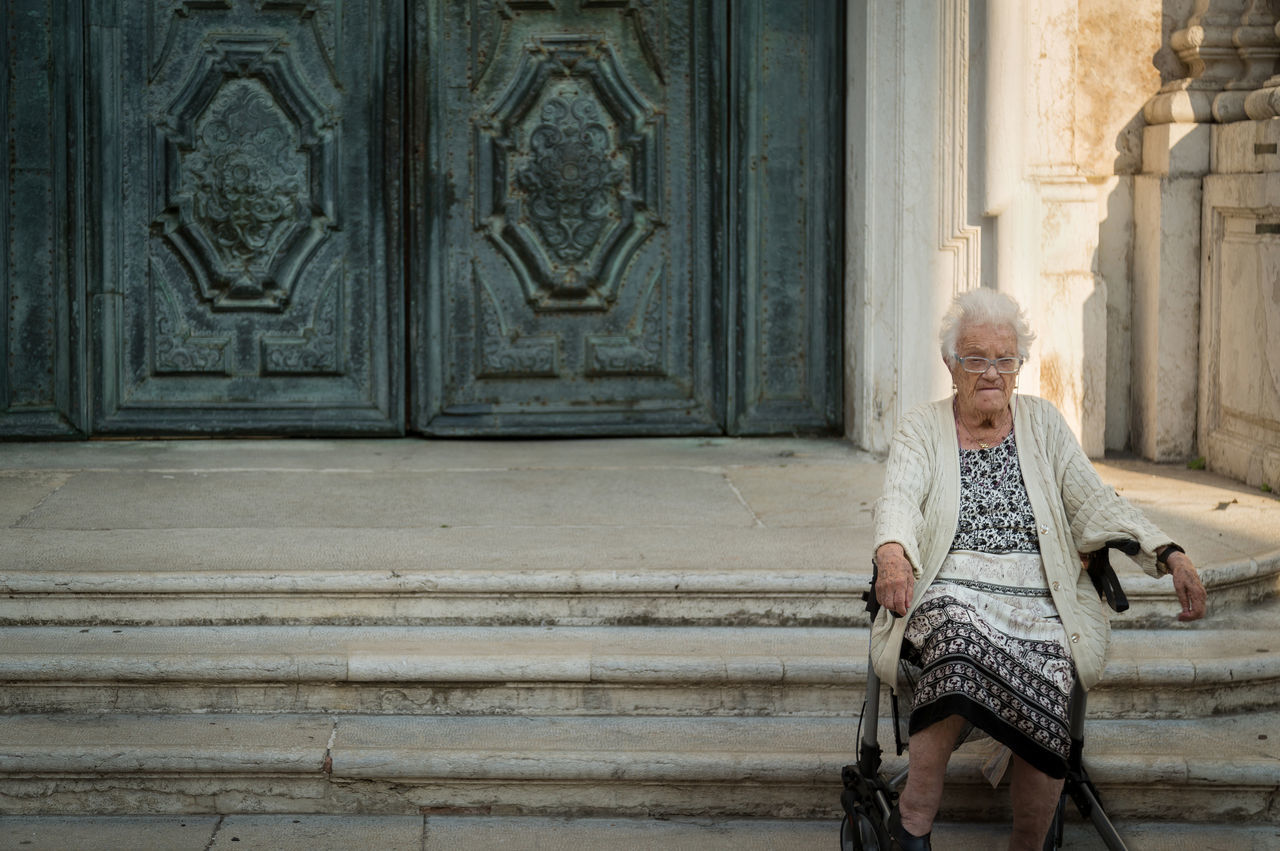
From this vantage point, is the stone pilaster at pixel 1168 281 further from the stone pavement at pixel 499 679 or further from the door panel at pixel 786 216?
the door panel at pixel 786 216

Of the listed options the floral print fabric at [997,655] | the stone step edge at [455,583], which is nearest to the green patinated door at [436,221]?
the stone step edge at [455,583]

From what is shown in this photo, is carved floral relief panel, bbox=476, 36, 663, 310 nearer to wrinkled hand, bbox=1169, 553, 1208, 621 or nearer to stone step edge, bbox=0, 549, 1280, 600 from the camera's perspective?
stone step edge, bbox=0, 549, 1280, 600

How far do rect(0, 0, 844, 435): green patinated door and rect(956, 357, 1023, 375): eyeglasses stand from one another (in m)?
3.23

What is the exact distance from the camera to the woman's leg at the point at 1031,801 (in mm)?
3783

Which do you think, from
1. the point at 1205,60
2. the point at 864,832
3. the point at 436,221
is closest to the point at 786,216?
the point at 436,221

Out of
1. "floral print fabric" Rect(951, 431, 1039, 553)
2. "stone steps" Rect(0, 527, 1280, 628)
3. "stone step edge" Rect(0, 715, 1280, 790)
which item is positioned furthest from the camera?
"stone steps" Rect(0, 527, 1280, 628)

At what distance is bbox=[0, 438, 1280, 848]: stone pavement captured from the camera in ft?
13.9

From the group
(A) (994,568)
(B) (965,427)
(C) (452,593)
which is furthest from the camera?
(C) (452,593)

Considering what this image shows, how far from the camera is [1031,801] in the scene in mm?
3801

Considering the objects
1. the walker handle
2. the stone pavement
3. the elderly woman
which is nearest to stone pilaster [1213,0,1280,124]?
the stone pavement

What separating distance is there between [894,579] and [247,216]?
4.25m

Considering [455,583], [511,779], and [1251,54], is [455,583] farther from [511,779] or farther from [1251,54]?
[1251,54]

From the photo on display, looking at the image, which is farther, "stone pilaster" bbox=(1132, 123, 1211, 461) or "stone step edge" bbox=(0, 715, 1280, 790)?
"stone pilaster" bbox=(1132, 123, 1211, 461)

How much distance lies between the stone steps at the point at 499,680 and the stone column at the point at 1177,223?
233 centimetres
